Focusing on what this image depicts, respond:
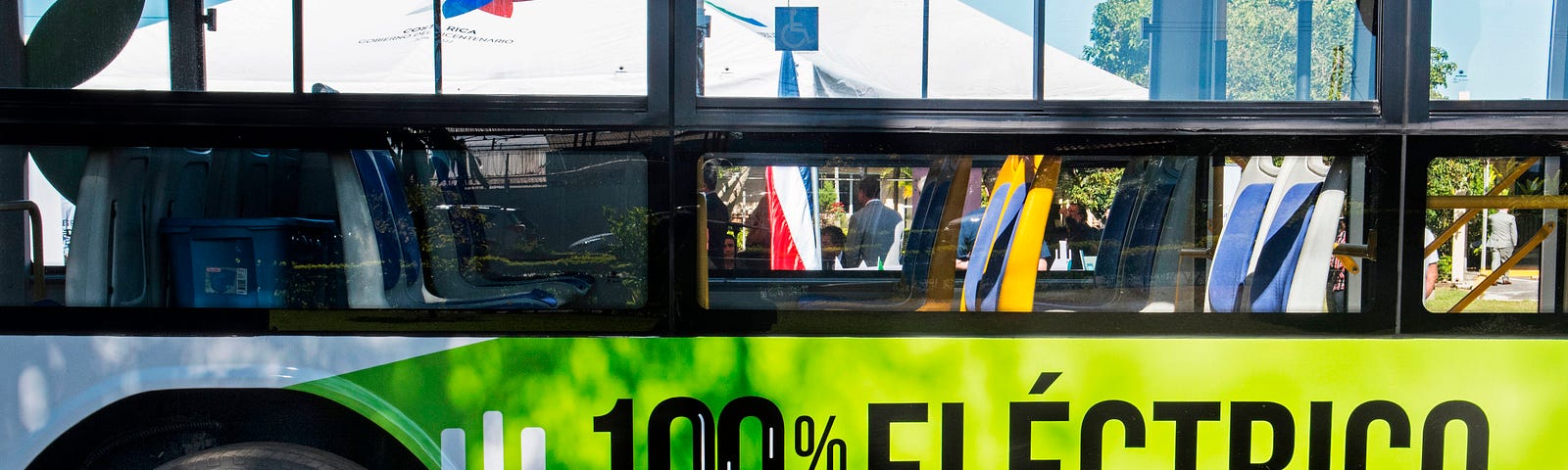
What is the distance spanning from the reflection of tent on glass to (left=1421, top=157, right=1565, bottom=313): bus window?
2.75ft

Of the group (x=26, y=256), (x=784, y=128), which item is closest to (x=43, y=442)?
(x=26, y=256)

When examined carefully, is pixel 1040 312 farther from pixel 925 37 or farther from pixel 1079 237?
pixel 925 37

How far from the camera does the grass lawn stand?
105 inches

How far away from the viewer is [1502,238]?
110 inches

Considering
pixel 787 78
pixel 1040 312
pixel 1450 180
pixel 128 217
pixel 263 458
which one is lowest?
pixel 263 458

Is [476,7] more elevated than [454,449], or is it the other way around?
[476,7]

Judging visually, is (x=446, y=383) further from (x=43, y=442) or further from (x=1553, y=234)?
(x=1553, y=234)

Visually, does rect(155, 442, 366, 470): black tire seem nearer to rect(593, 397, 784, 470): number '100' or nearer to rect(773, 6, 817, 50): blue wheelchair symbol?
rect(593, 397, 784, 470): number '100'

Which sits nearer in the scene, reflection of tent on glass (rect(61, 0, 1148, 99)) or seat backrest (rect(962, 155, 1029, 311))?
reflection of tent on glass (rect(61, 0, 1148, 99))

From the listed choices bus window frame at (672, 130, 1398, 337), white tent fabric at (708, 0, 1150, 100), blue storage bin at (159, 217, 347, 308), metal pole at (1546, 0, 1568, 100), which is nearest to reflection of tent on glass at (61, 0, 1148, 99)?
white tent fabric at (708, 0, 1150, 100)

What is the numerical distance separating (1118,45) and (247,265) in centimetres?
238

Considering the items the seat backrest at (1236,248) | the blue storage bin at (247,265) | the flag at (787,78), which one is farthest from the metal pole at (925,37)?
the blue storage bin at (247,265)

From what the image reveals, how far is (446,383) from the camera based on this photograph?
2.67 m

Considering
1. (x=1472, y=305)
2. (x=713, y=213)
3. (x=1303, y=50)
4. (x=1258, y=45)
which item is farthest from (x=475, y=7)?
(x=1472, y=305)
